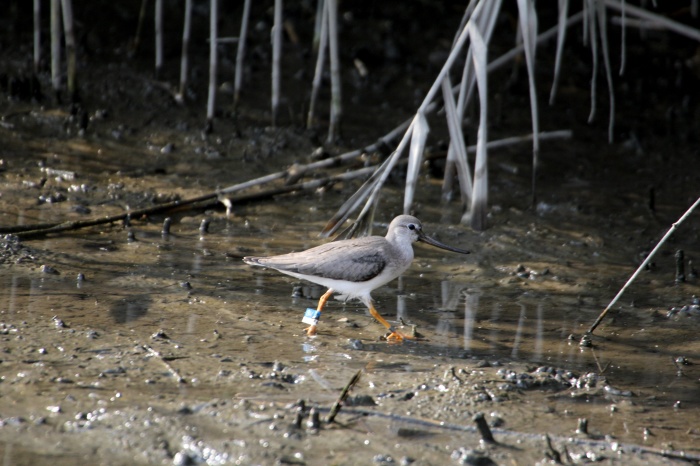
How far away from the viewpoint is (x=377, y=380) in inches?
195

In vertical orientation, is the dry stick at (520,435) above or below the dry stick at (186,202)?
below

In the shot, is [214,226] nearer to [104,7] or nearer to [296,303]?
[296,303]

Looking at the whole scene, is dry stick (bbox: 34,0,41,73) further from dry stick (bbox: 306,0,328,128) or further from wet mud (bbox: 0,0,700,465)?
dry stick (bbox: 306,0,328,128)

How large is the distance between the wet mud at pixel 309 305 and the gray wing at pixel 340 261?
334 millimetres

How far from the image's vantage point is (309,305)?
6.08 metres

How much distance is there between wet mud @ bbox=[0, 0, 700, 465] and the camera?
4297 mm

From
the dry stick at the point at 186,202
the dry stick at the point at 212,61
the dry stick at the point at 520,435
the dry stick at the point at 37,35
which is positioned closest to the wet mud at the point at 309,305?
the dry stick at the point at 520,435

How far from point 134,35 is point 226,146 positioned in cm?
250

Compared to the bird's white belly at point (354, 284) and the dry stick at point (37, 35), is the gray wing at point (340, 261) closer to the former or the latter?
the bird's white belly at point (354, 284)

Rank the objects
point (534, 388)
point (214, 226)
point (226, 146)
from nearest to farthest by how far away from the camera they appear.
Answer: point (534, 388)
point (214, 226)
point (226, 146)

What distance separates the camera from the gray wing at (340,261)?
570 cm

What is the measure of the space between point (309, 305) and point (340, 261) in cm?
51

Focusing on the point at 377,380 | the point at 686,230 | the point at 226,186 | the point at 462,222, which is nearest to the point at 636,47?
the point at 686,230

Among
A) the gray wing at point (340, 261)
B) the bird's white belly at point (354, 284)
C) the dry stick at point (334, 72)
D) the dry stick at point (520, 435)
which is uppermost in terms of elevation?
the dry stick at point (334, 72)
